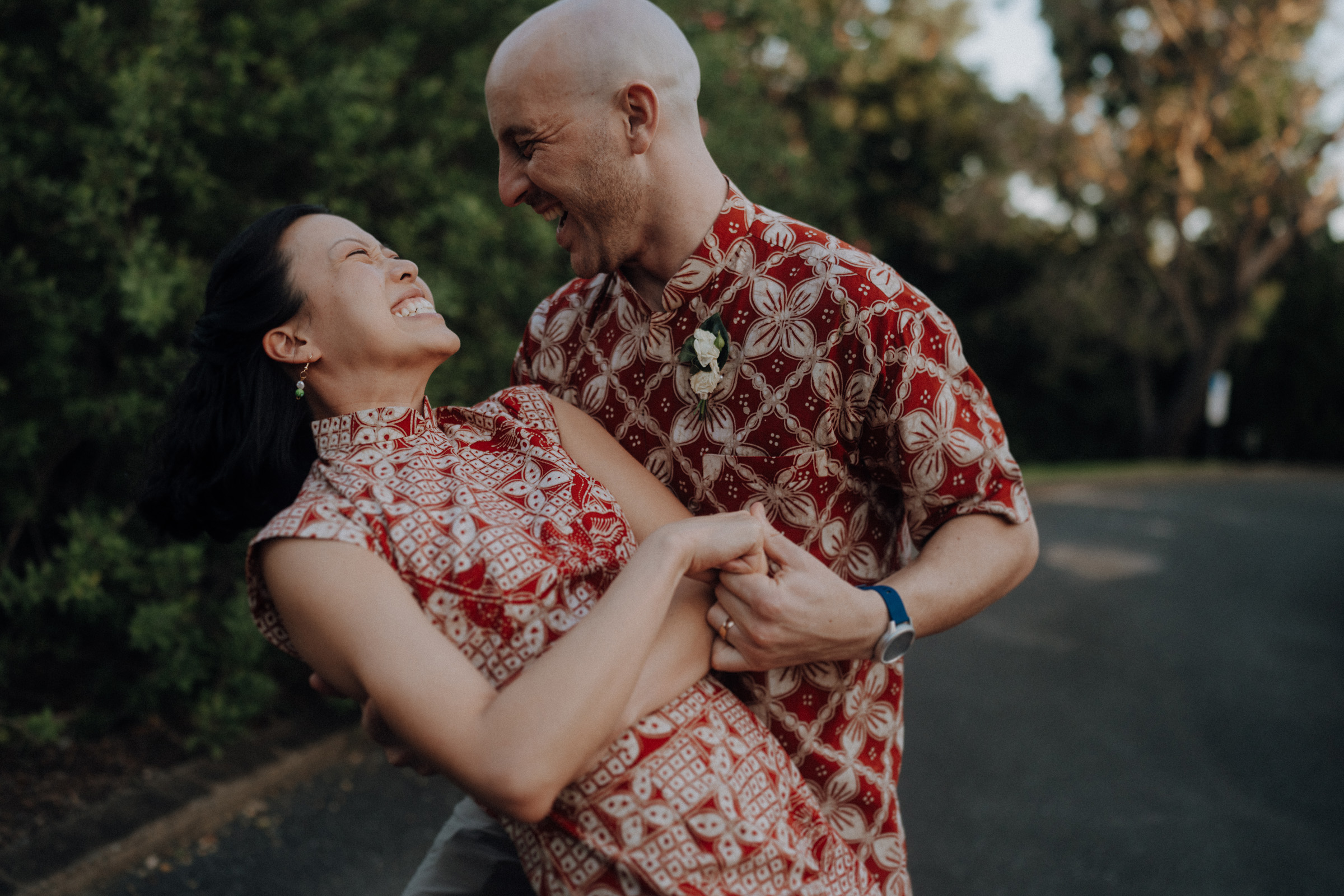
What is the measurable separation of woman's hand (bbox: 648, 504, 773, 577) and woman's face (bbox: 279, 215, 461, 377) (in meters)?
0.60

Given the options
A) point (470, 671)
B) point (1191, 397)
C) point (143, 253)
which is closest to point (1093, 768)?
point (470, 671)

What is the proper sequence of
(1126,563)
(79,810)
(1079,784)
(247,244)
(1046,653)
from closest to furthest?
1. (247,244)
2. (79,810)
3. (1079,784)
4. (1046,653)
5. (1126,563)

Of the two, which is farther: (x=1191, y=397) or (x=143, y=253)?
(x=1191, y=397)

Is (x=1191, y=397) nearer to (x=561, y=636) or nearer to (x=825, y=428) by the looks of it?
(x=825, y=428)

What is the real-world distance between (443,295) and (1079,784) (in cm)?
386

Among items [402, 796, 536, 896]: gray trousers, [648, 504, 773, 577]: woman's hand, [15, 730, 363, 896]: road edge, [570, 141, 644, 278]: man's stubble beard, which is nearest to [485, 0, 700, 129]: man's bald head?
[570, 141, 644, 278]: man's stubble beard

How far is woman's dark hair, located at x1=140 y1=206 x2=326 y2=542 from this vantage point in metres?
1.98

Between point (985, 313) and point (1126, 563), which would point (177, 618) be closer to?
point (1126, 563)

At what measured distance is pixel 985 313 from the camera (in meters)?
19.9

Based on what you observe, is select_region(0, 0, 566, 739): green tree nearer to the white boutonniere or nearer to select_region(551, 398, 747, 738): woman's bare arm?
select_region(551, 398, 747, 738): woman's bare arm

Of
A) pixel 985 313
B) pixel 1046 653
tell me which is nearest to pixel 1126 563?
pixel 1046 653

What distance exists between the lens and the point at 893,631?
1.81 metres

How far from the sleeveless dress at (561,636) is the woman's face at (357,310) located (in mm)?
122

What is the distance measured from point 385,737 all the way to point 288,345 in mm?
796
